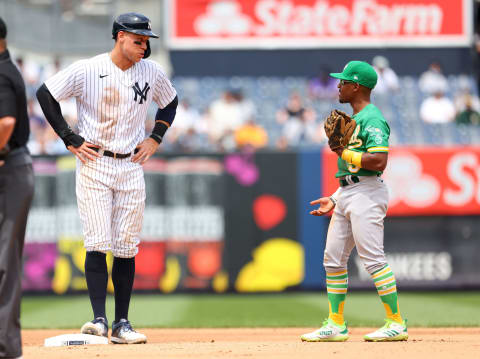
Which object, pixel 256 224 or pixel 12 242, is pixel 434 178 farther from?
pixel 12 242

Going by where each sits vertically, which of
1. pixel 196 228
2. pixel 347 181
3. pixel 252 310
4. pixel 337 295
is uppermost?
pixel 347 181

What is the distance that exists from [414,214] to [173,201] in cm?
336

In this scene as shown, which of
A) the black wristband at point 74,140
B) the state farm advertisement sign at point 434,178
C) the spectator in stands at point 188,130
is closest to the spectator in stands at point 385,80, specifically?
the spectator in stands at point 188,130

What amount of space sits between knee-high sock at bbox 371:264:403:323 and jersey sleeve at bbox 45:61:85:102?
2.32 metres

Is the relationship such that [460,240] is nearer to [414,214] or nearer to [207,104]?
[414,214]

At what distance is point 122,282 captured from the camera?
19.2 ft

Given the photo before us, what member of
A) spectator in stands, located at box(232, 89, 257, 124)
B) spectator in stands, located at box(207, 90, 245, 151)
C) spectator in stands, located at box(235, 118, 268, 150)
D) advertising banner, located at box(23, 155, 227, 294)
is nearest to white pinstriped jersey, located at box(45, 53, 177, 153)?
advertising banner, located at box(23, 155, 227, 294)

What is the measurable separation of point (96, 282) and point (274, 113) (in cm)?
1021

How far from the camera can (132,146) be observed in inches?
228

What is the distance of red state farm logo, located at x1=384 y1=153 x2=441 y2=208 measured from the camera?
39.1 ft

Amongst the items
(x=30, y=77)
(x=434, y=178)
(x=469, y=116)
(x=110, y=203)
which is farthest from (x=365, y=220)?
(x=30, y=77)

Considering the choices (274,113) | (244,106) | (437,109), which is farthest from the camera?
(274,113)

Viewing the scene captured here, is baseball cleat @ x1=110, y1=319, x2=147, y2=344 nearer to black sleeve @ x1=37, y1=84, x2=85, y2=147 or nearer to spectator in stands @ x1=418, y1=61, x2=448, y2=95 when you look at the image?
black sleeve @ x1=37, y1=84, x2=85, y2=147

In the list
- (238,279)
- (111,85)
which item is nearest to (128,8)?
(238,279)
